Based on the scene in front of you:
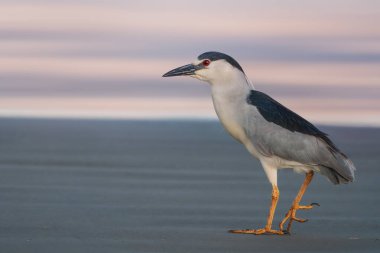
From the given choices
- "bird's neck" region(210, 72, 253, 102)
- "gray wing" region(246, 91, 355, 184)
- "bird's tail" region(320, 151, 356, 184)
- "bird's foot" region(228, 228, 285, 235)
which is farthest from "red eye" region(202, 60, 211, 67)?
"bird's foot" region(228, 228, 285, 235)

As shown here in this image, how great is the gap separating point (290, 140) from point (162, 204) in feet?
8.93

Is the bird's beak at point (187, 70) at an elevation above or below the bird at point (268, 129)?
above

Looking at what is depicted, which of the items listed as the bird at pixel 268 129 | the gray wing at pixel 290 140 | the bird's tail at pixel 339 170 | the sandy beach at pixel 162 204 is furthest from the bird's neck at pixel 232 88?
the sandy beach at pixel 162 204

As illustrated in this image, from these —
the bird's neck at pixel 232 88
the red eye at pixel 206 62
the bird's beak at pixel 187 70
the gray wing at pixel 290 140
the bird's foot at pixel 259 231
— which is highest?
the red eye at pixel 206 62

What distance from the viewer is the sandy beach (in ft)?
38.5

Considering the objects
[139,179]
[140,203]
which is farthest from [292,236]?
[139,179]

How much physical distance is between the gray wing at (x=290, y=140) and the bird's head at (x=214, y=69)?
352 mm

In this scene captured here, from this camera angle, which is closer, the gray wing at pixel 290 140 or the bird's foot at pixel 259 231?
the bird's foot at pixel 259 231

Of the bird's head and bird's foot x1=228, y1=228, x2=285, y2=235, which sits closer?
bird's foot x1=228, y1=228, x2=285, y2=235

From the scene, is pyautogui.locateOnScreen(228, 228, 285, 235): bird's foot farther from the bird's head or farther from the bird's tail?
the bird's head

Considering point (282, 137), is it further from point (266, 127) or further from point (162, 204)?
point (162, 204)

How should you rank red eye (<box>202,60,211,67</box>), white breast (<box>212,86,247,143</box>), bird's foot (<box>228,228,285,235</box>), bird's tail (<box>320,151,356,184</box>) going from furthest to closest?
red eye (<box>202,60,211,67</box>)
white breast (<box>212,86,247,143</box>)
bird's tail (<box>320,151,356,184</box>)
bird's foot (<box>228,228,285,235</box>)

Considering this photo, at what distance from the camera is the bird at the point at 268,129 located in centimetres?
1277

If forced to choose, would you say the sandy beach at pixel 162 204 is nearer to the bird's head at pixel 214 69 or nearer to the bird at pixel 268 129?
the bird at pixel 268 129
